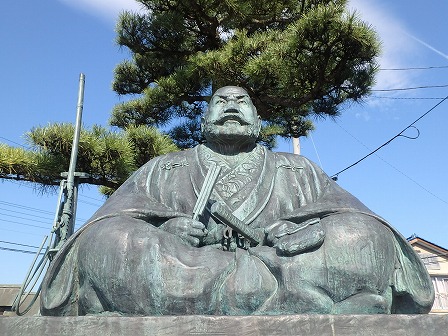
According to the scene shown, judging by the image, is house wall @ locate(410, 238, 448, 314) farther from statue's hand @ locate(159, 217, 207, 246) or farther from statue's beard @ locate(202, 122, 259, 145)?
statue's hand @ locate(159, 217, 207, 246)

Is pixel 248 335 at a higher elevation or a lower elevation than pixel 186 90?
lower

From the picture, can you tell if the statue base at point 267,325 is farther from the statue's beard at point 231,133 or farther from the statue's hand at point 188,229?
the statue's beard at point 231,133

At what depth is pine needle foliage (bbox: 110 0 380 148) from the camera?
6520mm

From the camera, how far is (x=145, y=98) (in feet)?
28.3

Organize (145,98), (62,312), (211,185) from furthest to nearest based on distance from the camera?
(145,98), (211,185), (62,312)

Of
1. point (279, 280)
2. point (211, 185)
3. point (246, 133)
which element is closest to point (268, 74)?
point (246, 133)

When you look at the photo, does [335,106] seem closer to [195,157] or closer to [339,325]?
[195,157]

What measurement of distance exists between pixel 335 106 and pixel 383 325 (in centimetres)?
654

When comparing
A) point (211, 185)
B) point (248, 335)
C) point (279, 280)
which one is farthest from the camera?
point (211, 185)

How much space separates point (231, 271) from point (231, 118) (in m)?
1.19

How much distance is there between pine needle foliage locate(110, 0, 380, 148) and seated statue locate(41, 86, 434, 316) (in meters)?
4.27

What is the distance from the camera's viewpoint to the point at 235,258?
2.04 m

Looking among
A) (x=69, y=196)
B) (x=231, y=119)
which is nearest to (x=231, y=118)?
(x=231, y=119)

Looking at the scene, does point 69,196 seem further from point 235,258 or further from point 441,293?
point 441,293
